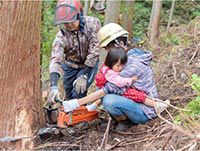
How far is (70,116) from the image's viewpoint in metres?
4.72

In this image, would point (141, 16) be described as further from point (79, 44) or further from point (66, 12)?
point (66, 12)

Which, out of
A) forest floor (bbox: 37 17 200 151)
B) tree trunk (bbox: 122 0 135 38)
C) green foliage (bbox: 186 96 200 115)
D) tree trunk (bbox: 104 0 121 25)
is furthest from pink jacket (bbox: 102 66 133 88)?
tree trunk (bbox: 122 0 135 38)

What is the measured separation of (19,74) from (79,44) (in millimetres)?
1220

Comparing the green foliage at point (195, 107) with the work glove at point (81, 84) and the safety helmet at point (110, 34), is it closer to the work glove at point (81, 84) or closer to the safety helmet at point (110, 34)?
the safety helmet at point (110, 34)

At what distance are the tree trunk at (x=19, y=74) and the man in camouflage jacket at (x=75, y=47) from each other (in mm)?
380

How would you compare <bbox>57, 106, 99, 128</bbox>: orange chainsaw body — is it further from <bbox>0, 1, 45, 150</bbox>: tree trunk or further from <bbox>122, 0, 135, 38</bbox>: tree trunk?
<bbox>122, 0, 135, 38</bbox>: tree trunk

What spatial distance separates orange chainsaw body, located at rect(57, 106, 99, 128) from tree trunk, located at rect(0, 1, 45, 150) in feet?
0.89

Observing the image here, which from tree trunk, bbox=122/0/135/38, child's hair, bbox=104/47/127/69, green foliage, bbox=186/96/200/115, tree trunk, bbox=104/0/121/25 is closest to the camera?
green foliage, bbox=186/96/200/115

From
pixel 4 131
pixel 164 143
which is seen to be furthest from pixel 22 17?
pixel 164 143

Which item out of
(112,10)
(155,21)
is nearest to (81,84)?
(112,10)

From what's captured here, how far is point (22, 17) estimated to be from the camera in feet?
14.6

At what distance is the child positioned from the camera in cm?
466

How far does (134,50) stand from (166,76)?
163 centimetres

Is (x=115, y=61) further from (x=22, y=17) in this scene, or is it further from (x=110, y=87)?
(x=22, y=17)
